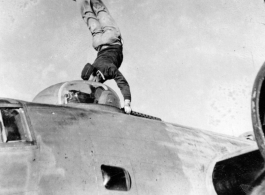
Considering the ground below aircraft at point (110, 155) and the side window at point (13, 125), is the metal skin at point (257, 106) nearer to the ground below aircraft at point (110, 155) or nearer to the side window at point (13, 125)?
the ground below aircraft at point (110, 155)

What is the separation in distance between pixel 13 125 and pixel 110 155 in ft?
3.85

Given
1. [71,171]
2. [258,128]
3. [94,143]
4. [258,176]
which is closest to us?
[258,128]

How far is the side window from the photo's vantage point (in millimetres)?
3510

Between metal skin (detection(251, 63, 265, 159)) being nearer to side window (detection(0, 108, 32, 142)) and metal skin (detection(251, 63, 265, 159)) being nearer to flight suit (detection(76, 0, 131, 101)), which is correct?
side window (detection(0, 108, 32, 142))

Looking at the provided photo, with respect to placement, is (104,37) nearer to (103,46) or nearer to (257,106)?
(103,46)

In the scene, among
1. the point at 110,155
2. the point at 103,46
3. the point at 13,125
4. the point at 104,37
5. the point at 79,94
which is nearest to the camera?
the point at 13,125

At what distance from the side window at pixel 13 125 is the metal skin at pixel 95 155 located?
55 mm

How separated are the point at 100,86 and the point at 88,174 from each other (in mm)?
3127

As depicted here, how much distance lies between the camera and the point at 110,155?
3988 mm

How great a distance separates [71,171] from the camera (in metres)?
3.56

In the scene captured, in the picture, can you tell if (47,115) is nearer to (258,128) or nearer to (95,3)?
(258,128)

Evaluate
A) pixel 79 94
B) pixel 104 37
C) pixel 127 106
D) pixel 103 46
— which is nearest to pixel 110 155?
pixel 79 94

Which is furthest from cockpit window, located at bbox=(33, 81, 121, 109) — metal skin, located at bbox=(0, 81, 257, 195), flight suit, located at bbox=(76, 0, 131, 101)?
flight suit, located at bbox=(76, 0, 131, 101)

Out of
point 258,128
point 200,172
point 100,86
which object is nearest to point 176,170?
point 200,172
